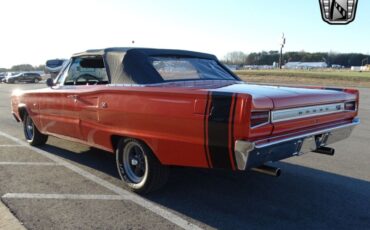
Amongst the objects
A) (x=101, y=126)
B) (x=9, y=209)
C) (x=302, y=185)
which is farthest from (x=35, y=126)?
(x=302, y=185)

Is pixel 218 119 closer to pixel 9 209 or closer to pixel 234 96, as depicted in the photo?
pixel 234 96

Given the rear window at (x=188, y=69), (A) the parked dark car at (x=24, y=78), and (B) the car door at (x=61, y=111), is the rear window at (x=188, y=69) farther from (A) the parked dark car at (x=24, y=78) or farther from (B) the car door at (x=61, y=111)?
(A) the parked dark car at (x=24, y=78)

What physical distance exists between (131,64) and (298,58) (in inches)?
6477

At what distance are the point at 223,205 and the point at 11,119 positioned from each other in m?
8.57

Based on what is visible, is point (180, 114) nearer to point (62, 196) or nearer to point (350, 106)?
point (62, 196)

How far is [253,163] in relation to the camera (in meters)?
3.70

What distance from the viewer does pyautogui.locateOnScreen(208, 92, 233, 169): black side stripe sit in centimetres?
368

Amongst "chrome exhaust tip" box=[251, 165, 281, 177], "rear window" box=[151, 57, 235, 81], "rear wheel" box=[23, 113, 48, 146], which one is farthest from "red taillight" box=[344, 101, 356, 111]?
"rear wheel" box=[23, 113, 48, 146]

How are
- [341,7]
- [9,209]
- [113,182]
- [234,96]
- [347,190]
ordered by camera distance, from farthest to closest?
[341,7] → [113,182] → [347,190] → [9,209] → [234,96]

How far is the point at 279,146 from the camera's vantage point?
389 centimetres

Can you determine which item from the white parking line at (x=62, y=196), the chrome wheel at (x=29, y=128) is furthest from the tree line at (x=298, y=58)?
the white parking line at (x=62, y=196)

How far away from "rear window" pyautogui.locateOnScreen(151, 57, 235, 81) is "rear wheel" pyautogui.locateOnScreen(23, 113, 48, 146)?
3.14 metres

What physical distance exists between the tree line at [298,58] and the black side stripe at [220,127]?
14580 centimetres

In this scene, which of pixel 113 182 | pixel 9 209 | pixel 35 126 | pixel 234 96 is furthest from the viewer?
pixel 35 126
